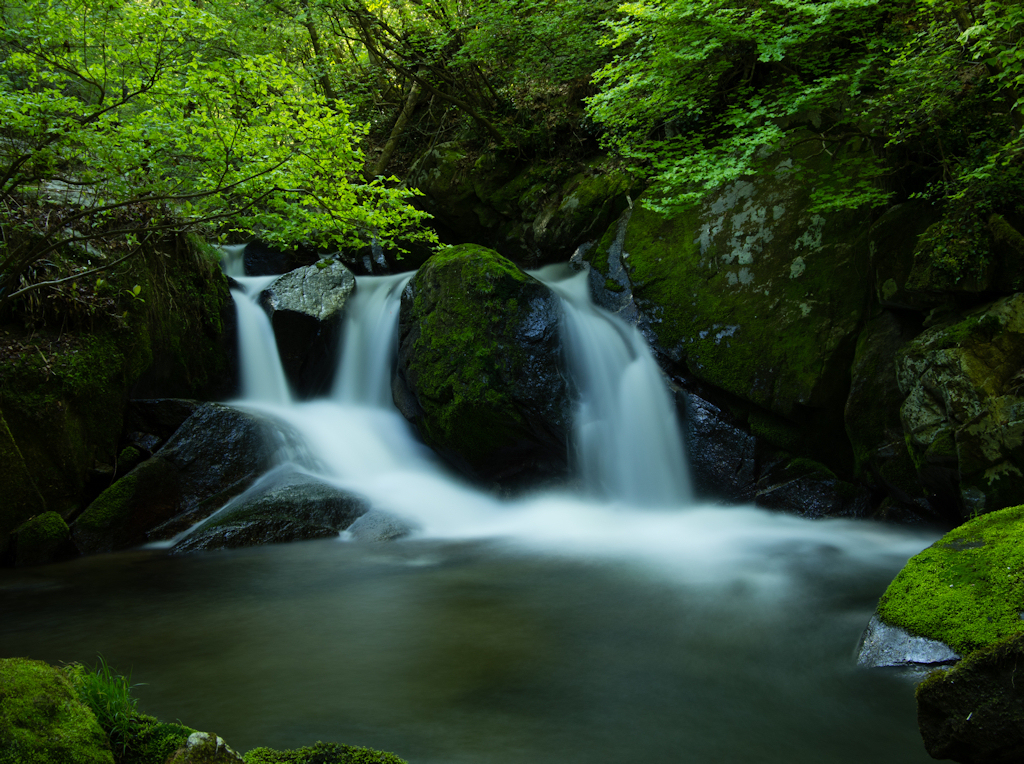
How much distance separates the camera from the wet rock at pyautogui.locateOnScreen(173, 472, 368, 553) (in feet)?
22.4

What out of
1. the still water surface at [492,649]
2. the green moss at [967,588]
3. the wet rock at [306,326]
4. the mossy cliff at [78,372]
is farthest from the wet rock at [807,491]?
the mossy cliff at [78,372]

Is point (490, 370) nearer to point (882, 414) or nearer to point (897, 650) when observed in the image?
point (882, 414)

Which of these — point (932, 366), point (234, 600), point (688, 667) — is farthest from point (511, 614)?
point (932, 366)

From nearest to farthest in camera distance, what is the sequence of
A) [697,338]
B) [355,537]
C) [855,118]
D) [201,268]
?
1. [855,118]
2. [355,537]
3. [697,338]
4. [201,268]

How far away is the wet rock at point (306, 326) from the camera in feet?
33.4

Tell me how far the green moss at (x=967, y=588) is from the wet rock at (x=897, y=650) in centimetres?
4

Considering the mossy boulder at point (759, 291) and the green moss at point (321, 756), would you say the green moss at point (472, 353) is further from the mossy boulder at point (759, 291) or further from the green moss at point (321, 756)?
the green moss at point (321, 756)

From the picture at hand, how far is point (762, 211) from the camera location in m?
8.26

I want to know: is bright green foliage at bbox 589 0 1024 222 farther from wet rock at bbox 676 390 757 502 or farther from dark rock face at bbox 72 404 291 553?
dark rock face at bbox 72 404 291 553

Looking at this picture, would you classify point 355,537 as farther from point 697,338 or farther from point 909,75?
point 909,75

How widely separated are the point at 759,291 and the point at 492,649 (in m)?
5.85

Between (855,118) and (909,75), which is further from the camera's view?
(855,118)

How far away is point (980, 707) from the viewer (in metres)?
2.45

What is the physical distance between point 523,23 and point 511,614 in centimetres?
995
